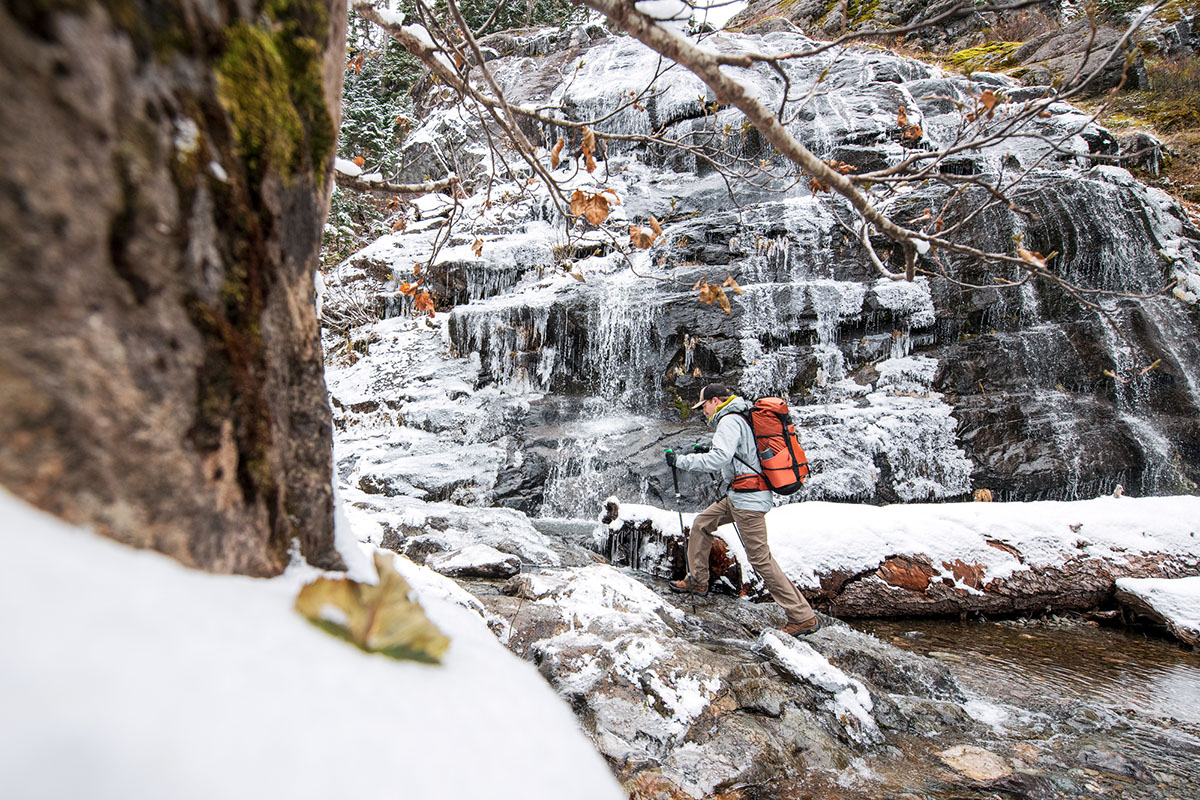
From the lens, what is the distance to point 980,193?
10.4 metres

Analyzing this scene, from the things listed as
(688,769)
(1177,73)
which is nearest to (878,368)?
(688,769)

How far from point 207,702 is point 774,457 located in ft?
14.0

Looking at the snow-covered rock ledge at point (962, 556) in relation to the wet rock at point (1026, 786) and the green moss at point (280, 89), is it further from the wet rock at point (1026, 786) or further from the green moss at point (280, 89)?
the green moss at point (280, 89)

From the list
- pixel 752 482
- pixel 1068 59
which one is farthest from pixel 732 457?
pixel 1068 59

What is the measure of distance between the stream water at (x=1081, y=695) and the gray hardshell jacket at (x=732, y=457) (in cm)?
193

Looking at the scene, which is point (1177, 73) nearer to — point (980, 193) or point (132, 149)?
point (980, 193)

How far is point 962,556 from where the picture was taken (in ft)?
17.5

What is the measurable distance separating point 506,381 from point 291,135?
9.95 m

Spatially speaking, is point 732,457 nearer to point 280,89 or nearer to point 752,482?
point 752,482

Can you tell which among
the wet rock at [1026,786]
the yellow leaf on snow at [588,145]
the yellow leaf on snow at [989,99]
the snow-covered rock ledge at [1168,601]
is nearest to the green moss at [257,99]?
the yellow leaf on snow at [588,145]

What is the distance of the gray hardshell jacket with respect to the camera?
4316 mm

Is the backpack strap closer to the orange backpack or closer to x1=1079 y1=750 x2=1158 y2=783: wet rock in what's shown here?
the orange backpack

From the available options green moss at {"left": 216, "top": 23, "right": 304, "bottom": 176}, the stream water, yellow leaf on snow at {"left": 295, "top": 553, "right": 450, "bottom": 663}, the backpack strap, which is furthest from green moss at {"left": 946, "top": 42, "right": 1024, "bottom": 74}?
yellow leaf on snow at {"left": 295, "top": 553, "right": 450, "bottom": 663}

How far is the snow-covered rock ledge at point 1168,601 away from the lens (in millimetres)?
4695
